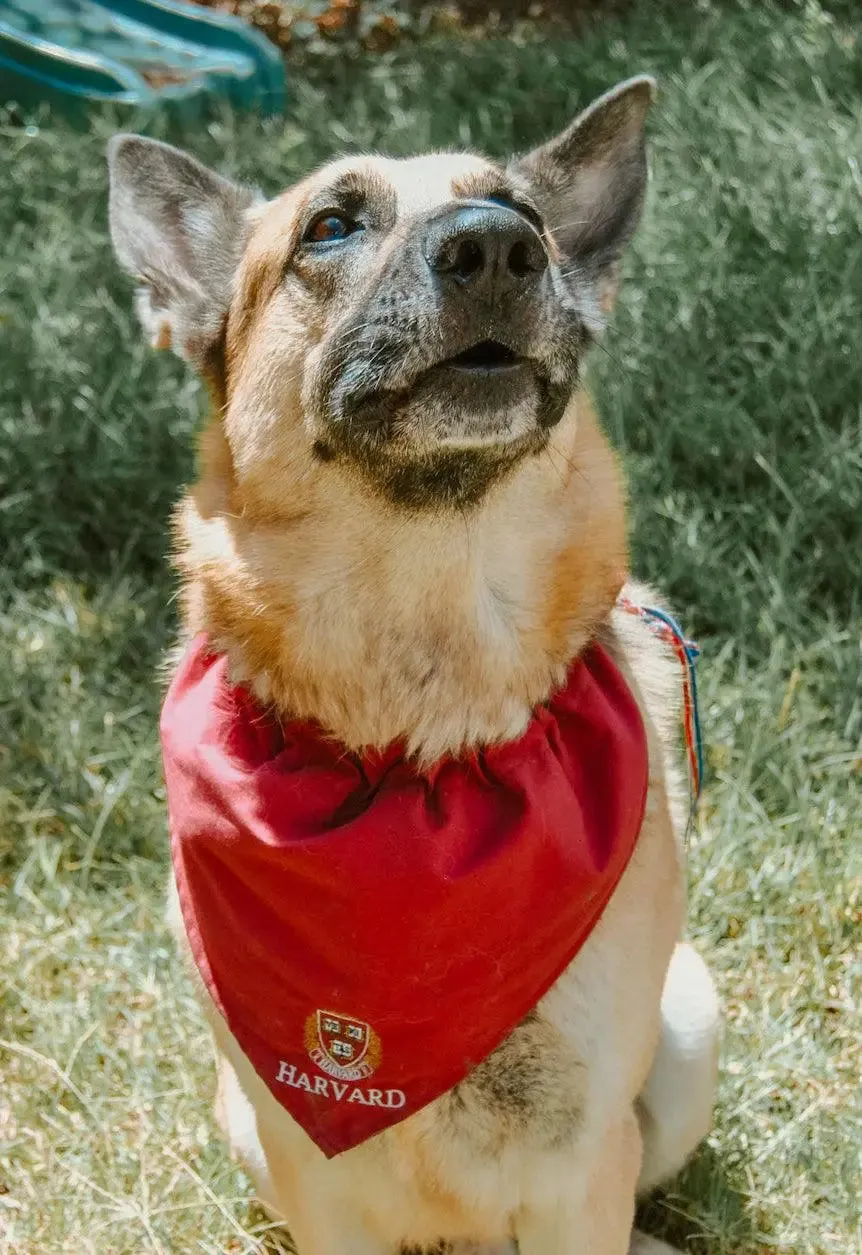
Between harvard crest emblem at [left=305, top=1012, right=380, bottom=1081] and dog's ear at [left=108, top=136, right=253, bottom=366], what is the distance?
1.44 m

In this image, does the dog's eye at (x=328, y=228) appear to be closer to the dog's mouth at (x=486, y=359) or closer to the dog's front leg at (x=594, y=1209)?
the dog's mouth at (x=486, y=359)

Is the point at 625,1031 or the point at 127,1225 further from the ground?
the point at 625,1031

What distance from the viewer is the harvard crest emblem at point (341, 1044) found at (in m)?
2.48

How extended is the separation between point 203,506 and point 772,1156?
193 centimetres

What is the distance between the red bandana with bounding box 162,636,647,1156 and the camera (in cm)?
237

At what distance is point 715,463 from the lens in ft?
15.2

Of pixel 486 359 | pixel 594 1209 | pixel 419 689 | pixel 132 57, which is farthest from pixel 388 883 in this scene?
pixel 132 57

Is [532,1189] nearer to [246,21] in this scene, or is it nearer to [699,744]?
[699,744]

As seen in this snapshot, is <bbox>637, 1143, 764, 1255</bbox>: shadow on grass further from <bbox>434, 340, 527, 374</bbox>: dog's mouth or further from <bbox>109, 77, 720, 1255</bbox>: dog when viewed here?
<bbox>434, 340, 527, 374</bbox>: dog's mouth

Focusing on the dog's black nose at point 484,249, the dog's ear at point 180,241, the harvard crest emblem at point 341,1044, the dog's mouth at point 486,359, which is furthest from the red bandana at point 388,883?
the dog's ear at point 180,241

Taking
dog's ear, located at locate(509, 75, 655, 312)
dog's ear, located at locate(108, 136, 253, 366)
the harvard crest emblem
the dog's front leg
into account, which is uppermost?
dog's ear, located at locate(509, 75, 655, 312)

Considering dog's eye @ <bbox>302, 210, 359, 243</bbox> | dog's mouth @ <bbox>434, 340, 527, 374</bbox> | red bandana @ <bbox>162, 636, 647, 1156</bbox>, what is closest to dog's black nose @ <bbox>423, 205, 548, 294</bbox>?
dog's mouth @ <bbox>434, 340, 527, 374</bbox>

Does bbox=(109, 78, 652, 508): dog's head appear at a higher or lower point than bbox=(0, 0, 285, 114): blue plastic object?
higher

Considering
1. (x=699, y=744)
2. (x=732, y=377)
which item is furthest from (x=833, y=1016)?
(x=732, y=377)
